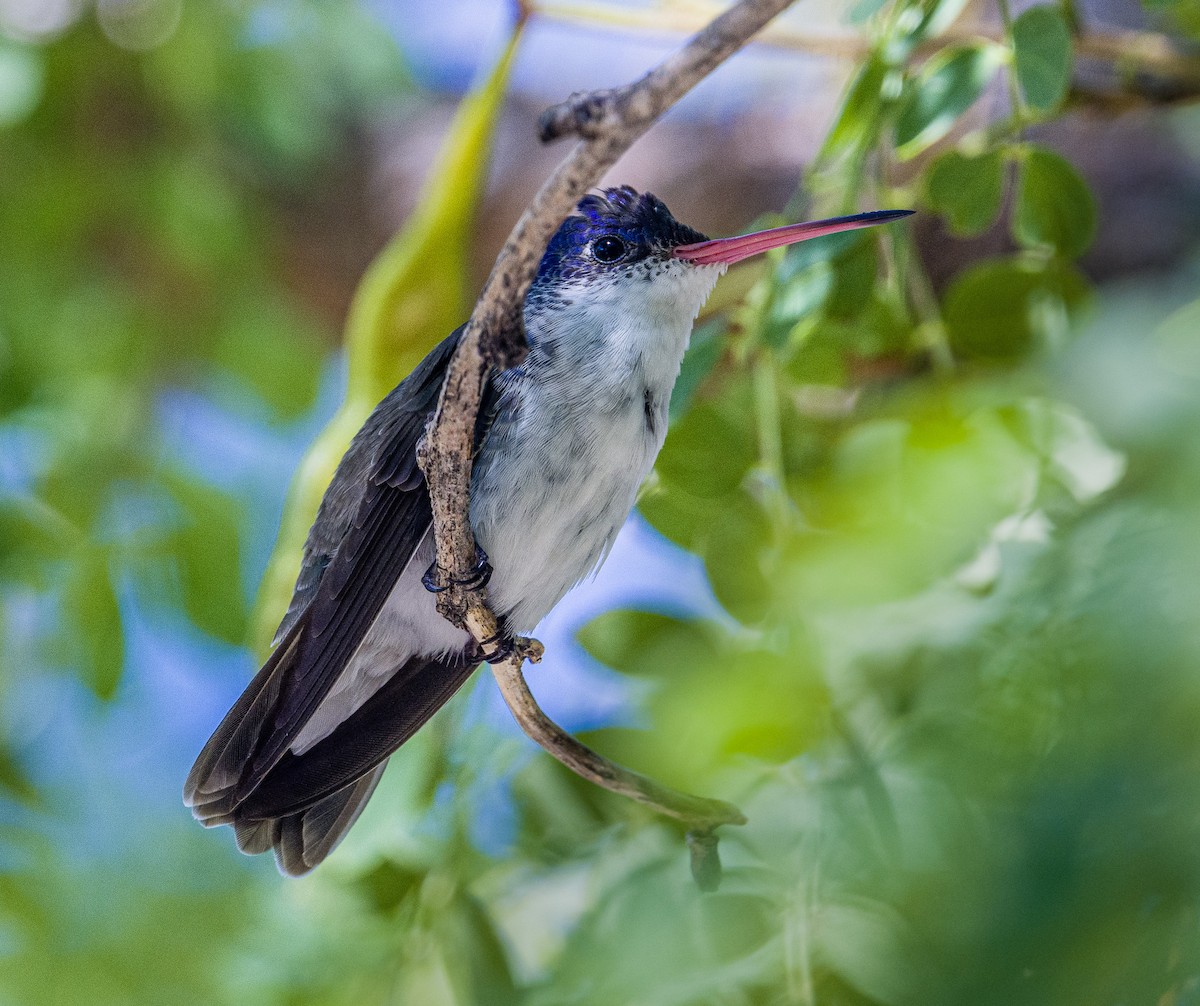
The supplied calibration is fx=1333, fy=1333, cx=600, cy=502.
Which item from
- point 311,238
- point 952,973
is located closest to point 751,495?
point 952,973

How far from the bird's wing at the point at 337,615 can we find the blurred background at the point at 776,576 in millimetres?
262

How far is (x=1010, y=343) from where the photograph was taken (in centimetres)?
156

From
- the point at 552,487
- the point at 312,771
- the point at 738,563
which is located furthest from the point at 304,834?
the point at 738,563

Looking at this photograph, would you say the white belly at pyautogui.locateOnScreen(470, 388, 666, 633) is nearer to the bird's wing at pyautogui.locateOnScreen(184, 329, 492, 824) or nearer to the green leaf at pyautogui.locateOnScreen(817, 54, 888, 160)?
the bird's wing at pyautogui.locateOnScreen(184, 329, 492, 824)

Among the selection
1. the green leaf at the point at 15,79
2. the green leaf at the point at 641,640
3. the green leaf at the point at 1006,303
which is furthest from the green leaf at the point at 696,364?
the green leaf at the point at 15,79

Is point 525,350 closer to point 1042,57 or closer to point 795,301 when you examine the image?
point 795,301

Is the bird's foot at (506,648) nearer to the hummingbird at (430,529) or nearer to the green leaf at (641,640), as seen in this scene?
the hummingbird at (430,529)

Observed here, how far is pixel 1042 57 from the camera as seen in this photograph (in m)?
1.19

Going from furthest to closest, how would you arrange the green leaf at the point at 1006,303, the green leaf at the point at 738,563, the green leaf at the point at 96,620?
1. the green leaf at the point at 96,620
2. the green leaf at the point at 1006,303
3. the green leaf at the point at 738,563

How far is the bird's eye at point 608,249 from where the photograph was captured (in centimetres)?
112

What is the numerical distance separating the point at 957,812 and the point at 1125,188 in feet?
6.24

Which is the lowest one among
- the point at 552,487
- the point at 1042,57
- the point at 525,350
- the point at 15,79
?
the point at 525,350

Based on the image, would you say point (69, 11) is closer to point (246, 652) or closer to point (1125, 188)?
point (246, 652)

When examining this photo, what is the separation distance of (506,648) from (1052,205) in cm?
81
